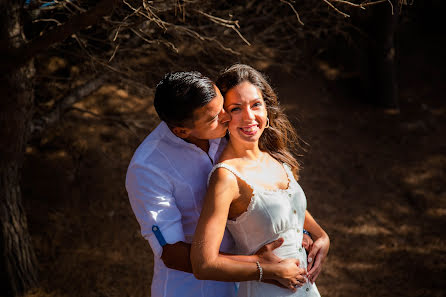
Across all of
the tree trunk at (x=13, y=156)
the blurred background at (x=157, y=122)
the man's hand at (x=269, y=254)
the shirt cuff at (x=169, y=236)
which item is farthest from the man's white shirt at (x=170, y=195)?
the tree trunk at (x=13, y=156)

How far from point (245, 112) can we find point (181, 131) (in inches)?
11.9

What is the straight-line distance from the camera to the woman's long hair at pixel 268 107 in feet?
7.50

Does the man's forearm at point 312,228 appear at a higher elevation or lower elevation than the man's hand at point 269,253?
lower

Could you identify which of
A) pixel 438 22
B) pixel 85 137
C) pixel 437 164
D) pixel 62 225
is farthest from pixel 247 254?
pixel 438 22

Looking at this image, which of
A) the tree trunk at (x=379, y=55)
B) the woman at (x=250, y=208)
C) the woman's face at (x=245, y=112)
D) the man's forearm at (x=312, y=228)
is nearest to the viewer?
the woman at (x=250, y=208)

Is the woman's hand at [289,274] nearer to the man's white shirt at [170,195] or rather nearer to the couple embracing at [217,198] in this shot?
the couple embracing at [217,198]

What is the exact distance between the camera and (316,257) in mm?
2385

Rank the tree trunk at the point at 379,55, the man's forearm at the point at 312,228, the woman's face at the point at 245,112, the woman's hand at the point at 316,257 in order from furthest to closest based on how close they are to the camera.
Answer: the tree trunk at the point at 379,55, the man's forearm at the point at 312,228, the woman's hand at the point at 316,257, the woman's face at the point at 245,112

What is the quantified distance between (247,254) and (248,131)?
0.55 m

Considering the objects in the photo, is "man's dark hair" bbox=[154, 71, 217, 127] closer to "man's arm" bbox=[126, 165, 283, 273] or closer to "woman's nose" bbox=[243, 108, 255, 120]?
"woman's nose" bbox=[243, 108, 255, 120]

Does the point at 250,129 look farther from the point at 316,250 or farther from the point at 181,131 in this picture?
the point at 316,250

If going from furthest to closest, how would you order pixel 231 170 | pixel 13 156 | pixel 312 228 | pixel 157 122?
pixel 157 122, pixel 13 156, pixel 312 228, pixel 231 170

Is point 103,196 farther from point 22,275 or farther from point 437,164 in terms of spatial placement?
point 437,164

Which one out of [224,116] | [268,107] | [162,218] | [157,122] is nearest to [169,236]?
[162,218]
